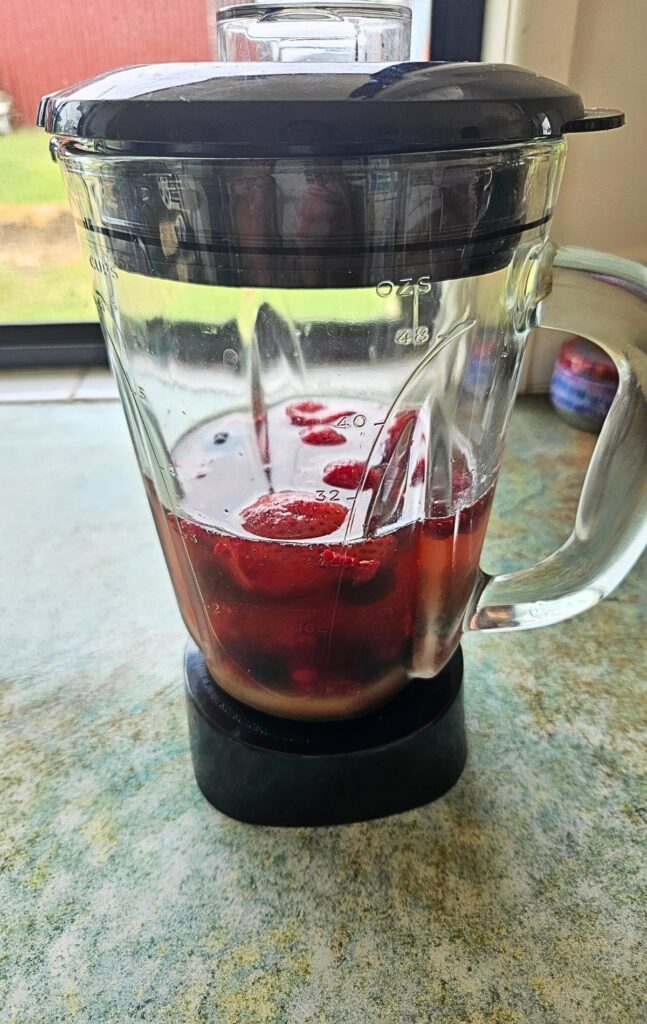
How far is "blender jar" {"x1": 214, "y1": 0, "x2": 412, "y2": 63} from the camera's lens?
19.6 inches

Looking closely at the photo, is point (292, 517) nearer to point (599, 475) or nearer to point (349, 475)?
point (349, 475)

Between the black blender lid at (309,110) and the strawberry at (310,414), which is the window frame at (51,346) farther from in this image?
the black blender lid at (309,110)

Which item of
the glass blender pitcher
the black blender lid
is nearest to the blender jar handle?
the glass blender pitcher

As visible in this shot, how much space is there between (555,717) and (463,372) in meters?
0.29

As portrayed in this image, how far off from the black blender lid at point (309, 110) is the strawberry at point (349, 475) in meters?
0.18

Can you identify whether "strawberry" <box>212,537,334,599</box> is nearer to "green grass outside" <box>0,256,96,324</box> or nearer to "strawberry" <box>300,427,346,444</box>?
"strawberry" <box>300,427,346,444</box>

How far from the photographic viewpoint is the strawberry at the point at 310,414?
0.46 meters

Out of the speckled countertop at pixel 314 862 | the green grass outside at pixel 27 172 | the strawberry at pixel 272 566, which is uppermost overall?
the strawberry at pixel 272 566

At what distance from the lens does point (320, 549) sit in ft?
1.37

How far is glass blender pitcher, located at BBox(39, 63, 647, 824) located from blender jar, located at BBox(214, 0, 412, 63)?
0.67 ft

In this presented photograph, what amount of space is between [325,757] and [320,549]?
136mm

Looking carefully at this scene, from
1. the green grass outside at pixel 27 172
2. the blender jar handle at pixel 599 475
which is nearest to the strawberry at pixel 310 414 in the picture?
the blender jar handle at pixel 599 475

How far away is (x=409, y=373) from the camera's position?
41 centimetres

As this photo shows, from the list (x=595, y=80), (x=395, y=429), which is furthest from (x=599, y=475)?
(x=595, y=80)
